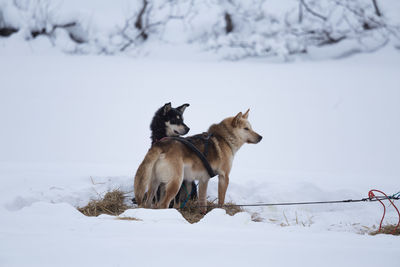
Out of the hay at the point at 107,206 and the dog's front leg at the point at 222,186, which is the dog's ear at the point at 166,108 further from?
the hay at the point at 107,206

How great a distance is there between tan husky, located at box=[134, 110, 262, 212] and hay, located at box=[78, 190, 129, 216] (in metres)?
0.45

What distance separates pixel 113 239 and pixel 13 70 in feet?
34.8

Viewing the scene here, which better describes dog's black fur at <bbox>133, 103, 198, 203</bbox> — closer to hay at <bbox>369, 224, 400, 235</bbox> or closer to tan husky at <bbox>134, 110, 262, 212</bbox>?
tan husky at <bbox>134, 110, 262, 212</bbox>

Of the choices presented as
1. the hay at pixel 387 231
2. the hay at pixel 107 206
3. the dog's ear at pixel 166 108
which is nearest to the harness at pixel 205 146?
the dog's ear at pixel 166 108

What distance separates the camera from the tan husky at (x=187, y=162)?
13.0ft

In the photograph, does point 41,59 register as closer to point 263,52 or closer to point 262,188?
point 263,52

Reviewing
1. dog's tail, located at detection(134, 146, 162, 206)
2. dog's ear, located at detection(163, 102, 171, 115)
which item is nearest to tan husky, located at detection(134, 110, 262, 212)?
dog's tail, located at detection(134, 146, 162, 206)

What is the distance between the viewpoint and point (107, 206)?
436 centimetres

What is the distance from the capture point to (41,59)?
1233cm

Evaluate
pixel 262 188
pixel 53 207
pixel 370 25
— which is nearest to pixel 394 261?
pixel 53 207

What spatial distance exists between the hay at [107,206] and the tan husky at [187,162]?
0.45m

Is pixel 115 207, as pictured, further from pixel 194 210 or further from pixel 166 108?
pixel 166 108

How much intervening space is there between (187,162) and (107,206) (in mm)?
1053

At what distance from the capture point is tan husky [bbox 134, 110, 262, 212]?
3973 mm
